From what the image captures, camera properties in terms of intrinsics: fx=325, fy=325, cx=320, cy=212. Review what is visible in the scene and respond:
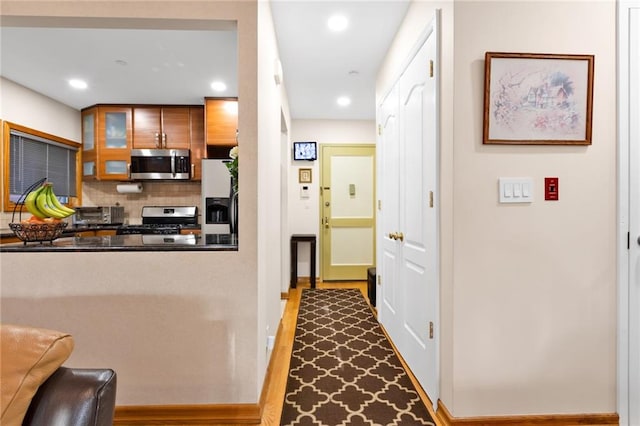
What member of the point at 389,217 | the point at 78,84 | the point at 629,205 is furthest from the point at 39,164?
the point at 629,205

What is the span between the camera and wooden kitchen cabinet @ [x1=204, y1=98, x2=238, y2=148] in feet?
12.7

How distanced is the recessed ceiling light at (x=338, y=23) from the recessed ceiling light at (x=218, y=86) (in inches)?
61.6

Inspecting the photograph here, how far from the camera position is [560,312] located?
5.42 feet

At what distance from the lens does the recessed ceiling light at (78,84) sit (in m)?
3.45

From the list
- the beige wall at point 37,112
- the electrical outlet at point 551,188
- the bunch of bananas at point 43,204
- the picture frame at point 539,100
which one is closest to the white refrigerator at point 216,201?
the bunch of bananas at point 43,204

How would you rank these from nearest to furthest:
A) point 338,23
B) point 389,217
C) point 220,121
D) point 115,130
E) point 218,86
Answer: point 338,23
point 389,217
point 218,86
point 220,121
point 115,130

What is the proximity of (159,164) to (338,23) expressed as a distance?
2896mm

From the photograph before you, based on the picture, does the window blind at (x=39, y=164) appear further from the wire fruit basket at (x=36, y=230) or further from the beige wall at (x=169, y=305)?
the beige wall at (x=169, y=305)

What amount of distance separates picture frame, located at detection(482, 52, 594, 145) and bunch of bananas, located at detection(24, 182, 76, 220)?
91.2 inches

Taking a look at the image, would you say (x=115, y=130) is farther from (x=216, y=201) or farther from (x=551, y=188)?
(x=551, y=188)

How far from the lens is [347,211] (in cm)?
501

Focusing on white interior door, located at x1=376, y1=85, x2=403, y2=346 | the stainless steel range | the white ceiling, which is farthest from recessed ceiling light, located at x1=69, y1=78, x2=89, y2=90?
white interior door, located at x1=376, y1=85, x2=403, y2=346

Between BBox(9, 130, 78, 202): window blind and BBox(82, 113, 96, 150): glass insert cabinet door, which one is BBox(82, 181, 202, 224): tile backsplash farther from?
BBox(82, 113, 96, 150): glass insert cabinet door

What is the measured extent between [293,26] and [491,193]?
6.26 feet
